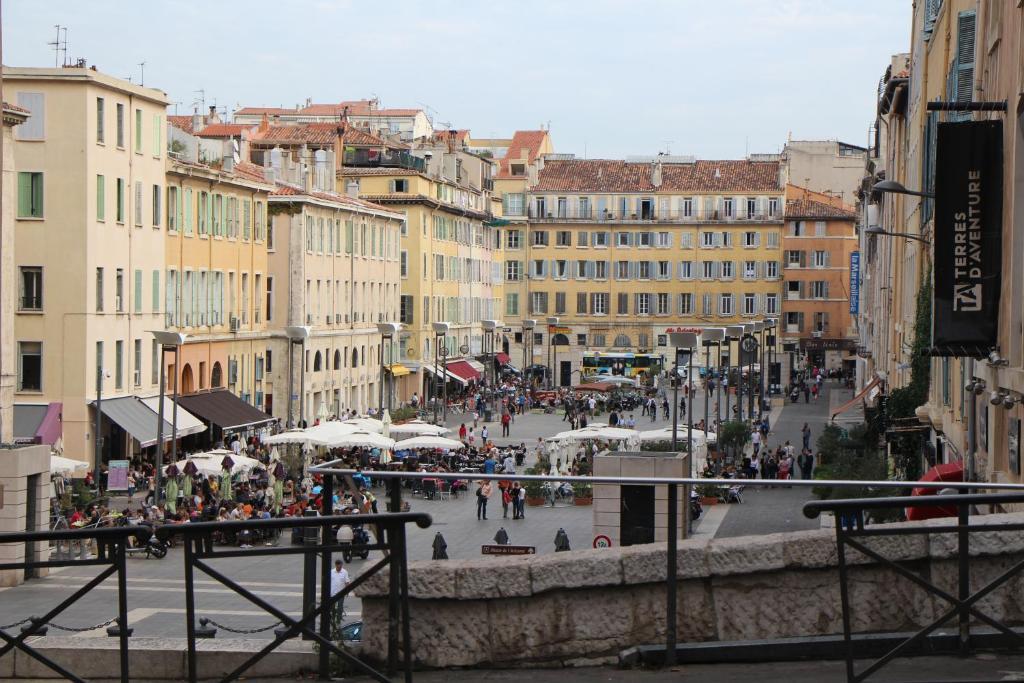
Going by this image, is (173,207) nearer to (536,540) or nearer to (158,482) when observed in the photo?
(158,482)

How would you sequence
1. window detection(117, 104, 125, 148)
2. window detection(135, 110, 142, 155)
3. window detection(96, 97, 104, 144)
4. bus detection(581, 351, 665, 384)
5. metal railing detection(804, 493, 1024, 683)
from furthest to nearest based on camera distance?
bus detection(581, 351, 665, 384) < window detection(135, 110, 142, 155) < window detection(117, 104, 125, 148) < window detection(96, 97, 104, 144) < metal railing detection(804, 493, 1024, 683)

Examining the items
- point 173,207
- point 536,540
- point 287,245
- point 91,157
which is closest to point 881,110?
point 287,245

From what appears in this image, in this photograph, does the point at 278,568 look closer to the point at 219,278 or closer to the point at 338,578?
the point at 338,578

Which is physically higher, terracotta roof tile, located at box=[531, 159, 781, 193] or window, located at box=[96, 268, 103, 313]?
terracotta roof tile, located at box=[531, 159, 781, 193]

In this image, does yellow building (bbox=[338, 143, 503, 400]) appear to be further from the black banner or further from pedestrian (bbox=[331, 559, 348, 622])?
pedestrian (bbox=[331, 559, 348, 622])

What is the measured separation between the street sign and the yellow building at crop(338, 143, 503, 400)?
8259cm

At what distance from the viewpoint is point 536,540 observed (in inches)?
323

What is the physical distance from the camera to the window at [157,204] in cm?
5550

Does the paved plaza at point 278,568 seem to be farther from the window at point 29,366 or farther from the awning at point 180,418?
the awning at point 180,418

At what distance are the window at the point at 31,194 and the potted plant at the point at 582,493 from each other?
146 feet

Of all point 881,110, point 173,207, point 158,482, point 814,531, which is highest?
point 881,110

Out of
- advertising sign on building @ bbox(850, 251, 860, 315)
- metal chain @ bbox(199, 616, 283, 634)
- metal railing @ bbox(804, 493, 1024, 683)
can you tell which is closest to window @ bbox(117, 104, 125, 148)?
metal chain @ bbox(199, 616, 283, 634)

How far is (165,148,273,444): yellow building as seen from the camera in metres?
57.5

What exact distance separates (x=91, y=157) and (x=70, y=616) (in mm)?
44621
